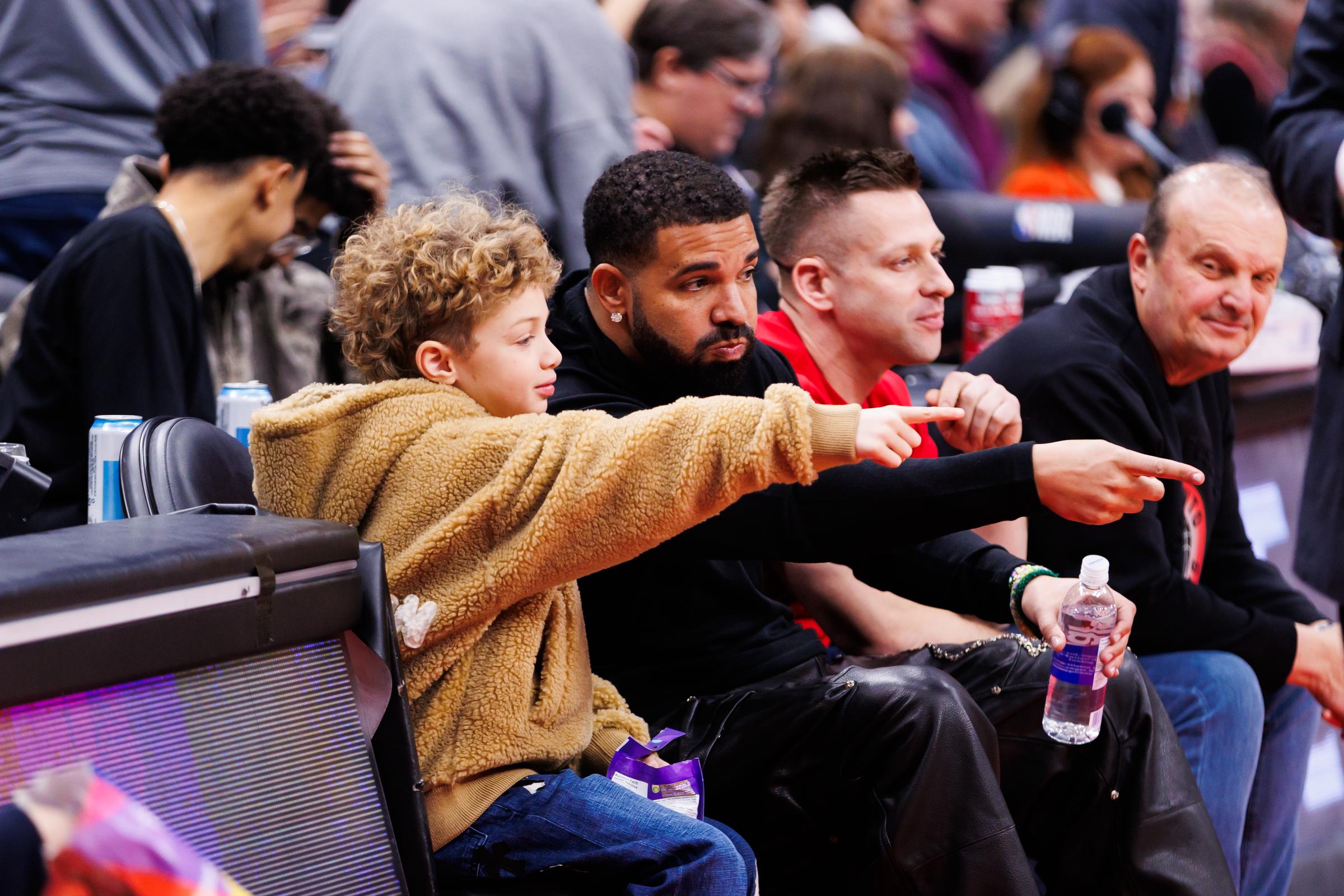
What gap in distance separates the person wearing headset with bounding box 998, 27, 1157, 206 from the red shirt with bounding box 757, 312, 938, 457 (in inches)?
89.7

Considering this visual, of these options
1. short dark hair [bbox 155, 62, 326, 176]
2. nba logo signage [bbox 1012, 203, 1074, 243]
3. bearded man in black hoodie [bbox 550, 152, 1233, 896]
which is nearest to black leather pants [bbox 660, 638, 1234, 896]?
bearded man in black hoodie [bbox 550, 152, 1233, 896]

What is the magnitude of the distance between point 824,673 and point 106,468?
111 cm

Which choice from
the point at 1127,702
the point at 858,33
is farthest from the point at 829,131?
the point at 1127,702

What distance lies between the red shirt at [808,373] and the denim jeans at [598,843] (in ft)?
3.34

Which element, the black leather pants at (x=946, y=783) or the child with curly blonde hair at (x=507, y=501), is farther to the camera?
the black leather pants at (x=946, y=783)

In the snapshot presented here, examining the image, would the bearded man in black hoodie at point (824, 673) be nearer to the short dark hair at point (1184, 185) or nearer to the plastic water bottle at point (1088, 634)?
the plastic water bottle at point (1088, 634)

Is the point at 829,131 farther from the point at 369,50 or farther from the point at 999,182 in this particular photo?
the point at 999,182

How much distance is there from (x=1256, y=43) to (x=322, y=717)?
20.3 ft

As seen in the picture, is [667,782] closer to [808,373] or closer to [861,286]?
[808,373]

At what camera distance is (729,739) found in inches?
80.7

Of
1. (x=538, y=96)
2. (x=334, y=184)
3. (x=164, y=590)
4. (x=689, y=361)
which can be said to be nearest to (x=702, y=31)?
(x=538, y=96)

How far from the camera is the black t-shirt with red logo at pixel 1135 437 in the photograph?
270 centimetres

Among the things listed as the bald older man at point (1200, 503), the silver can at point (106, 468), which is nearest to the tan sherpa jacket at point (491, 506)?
the silver can at point (106, 468)

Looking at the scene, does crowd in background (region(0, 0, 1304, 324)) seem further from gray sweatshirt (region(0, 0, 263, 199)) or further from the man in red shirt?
the man in red shirt
